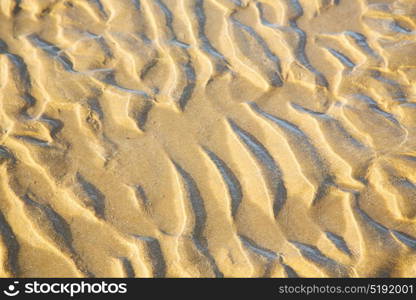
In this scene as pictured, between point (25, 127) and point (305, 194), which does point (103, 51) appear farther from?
point (305, 194)

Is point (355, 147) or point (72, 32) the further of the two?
point (72, 32)

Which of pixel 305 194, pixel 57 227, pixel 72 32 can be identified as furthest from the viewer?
pixel 72 32

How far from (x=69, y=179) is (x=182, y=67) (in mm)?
952

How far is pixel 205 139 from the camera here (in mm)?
2117

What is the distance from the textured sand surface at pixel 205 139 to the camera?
175 centimetres

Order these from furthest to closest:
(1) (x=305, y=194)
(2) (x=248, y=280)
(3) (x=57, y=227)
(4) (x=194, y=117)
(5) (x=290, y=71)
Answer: (5) (x=290, y=71) → (4) (x=194, y=117) → (1) (x=305, y=194) → (3) (x=57, y=227) → (2) (x=248, y=280)

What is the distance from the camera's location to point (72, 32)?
8.71 ft

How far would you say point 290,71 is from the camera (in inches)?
95.8

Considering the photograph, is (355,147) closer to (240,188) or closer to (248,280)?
(240,188)

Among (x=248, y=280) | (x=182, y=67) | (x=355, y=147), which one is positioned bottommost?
(x=248, y=280)

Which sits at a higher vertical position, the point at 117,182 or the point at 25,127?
the point at 25,127

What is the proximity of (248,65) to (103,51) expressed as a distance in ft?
2.95

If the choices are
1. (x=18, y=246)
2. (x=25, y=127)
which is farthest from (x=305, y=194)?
(x=25, y=127)

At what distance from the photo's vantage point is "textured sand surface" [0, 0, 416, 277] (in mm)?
1755
